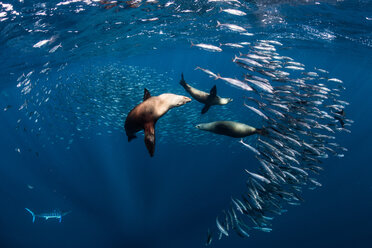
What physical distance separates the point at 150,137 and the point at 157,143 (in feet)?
63.4

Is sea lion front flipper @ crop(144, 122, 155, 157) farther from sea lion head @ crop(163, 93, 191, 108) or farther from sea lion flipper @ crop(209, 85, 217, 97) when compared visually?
sea lion flipper @ crop(209, 85, 217, 97)

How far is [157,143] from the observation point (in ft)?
68.5

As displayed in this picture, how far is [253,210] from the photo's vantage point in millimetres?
5582

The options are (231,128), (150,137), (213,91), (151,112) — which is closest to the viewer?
(150,137)

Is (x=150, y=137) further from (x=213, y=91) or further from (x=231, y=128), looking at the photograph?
(x=213, y=91)

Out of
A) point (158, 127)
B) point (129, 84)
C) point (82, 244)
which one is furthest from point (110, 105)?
point (82, 244)

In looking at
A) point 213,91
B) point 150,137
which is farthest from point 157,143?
point 150,137

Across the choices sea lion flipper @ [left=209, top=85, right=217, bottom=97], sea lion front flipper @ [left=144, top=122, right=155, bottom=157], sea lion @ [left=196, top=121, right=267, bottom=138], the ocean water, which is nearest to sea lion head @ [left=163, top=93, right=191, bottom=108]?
sea lion front flipper @ [left=144, top=122, right=155, bottom=157]

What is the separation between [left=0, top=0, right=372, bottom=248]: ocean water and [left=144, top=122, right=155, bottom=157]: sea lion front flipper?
1147 cm

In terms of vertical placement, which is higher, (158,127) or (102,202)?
(158,127)

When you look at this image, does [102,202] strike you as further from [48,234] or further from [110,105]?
[110,105]

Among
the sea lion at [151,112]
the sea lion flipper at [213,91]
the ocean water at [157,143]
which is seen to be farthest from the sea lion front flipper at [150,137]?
the ocean water at [157,143]

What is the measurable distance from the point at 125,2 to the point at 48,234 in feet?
74.5

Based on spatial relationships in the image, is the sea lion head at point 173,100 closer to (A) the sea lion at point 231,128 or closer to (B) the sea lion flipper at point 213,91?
(A) the sea lion at point 231,128
